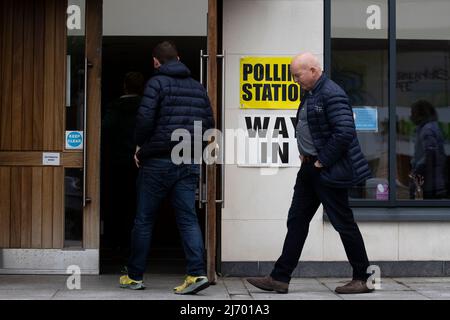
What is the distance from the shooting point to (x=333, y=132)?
719cm

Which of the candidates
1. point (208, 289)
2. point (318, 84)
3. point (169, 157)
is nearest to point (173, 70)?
point (169, 157)

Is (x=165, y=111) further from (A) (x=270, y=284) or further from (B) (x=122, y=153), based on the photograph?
(B) (x=122, y=153)

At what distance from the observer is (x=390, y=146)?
8758mm

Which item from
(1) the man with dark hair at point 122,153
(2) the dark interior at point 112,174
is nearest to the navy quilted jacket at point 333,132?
(2) the dark interior at point 112,174

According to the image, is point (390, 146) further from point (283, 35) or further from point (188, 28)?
point (188, 28)

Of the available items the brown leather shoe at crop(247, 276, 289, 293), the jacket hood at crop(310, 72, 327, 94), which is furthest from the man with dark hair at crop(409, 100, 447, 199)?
the brown leather shoe at crop(247, 276, 289, 293)

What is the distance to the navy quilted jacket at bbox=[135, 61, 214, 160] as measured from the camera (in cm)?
728

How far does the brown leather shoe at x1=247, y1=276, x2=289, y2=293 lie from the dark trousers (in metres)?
0.04

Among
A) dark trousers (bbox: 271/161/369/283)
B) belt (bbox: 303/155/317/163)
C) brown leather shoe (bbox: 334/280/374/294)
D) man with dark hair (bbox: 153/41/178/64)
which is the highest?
man with dark hair (bbox: 153/41/178/64)

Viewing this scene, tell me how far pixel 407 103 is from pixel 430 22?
0.86m

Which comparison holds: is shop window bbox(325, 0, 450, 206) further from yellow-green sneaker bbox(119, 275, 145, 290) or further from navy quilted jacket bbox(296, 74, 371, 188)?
yellow-green sneaker bbox(119, 275, 145, 290)

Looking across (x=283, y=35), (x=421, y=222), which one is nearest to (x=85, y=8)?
(x=283, y=35)

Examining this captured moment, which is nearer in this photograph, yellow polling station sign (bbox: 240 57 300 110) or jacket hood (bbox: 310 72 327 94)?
jacket hood (bbox: 310 72 327 94)

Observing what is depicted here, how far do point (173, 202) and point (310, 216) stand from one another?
3.84 ft
